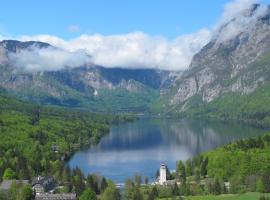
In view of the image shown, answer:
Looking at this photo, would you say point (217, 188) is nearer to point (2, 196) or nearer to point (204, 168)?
point (204, 168)

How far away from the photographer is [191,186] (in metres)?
110

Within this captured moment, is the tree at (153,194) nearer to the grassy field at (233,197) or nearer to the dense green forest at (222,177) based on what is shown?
the dense green forest at (222,177)

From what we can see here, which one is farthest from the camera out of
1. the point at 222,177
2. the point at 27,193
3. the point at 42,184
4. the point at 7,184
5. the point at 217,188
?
the point at 222,177

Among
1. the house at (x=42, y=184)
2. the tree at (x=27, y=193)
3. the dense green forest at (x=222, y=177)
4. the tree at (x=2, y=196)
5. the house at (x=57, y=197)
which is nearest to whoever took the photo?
the tree at (x=2, y=196)

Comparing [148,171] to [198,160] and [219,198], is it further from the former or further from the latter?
[219,198]

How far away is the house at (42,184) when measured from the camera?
108 meters

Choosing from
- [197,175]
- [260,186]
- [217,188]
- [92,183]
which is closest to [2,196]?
[92,183]

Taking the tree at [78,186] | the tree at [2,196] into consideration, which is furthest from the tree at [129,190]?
the tree at [2,196]

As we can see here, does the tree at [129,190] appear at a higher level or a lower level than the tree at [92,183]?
lower

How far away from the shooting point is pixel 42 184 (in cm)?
11050

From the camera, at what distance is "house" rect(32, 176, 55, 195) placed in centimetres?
10750

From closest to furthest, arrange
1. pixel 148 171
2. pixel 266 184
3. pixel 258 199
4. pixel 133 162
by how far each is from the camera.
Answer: pixel 258 199 → pixel 266 184 → pixel 148 171 → pixel 133 162

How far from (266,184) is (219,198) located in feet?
33.5

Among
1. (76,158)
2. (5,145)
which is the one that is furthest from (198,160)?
(5,145)
